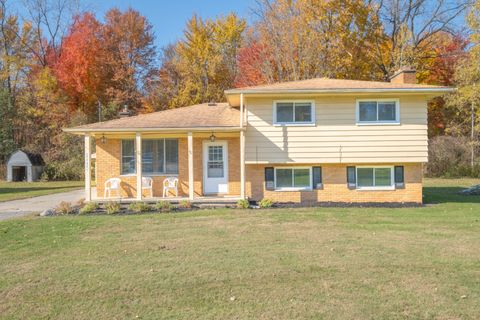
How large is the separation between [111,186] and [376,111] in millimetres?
9671

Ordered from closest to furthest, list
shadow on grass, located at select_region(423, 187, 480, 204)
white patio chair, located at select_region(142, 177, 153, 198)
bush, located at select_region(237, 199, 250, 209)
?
bush, located at select_region(237, 199, 250, 209) → shadow on grass, located at select_region(423, 187, 480, 204) → white patio chair, located at select_region(142, 177, 153, 198)

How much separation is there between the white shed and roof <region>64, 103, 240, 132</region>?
17291mm

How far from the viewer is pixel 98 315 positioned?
481 cm

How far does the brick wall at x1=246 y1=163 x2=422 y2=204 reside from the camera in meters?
14.8

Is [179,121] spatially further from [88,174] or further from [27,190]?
[27,190]

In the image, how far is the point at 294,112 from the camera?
14.8 meters

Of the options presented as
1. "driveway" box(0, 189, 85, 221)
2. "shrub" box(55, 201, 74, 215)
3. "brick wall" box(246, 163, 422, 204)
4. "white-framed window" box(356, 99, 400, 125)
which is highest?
"white-framed window" box(356, 99, 400, 125)

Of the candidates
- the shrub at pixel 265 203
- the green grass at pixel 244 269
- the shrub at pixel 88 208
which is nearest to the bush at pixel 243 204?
the shrub at pixel 265 203

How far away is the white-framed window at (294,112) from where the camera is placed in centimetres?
1479

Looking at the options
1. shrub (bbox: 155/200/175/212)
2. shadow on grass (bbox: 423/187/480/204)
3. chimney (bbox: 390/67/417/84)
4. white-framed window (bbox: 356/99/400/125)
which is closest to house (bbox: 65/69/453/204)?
white-framed window (bbox: 356/99/400/125)

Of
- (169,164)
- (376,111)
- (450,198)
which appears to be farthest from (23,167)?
(450,198)

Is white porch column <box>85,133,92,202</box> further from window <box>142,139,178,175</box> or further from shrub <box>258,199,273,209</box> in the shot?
shrub <box>258,199,273,209</box>

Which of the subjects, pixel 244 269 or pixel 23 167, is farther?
pixel 23 167

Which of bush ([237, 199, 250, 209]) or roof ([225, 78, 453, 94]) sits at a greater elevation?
roof ([225, 78, 453, 94])
